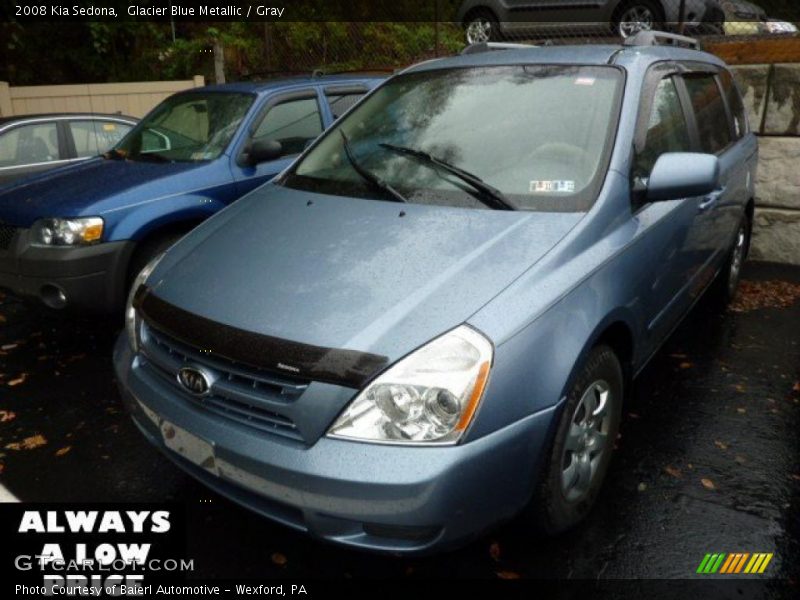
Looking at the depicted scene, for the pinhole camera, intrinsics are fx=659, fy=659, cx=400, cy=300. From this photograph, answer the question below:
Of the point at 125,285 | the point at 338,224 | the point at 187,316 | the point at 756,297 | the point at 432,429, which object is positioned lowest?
→ the point at 756,297

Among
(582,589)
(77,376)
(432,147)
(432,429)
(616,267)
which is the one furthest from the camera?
(77,376)

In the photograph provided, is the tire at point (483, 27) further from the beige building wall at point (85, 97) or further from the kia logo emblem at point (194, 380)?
the kia logo emblem at point (194, 380)

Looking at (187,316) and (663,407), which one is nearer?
(187,316)

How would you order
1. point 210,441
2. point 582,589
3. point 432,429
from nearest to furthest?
point 432,429 < point 210,441 < point 582,589

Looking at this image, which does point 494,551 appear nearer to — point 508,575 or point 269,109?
point 508,575

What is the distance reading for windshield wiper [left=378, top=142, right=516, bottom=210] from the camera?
8.91 ft

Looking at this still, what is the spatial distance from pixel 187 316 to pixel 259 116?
317cm

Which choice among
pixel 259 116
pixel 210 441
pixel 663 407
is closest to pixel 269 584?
pixel 210 441

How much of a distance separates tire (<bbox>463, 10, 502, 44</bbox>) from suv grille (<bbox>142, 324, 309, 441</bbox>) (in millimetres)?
8870

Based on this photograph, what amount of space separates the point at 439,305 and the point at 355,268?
0.40 meters

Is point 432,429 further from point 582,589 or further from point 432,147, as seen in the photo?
point 432,147

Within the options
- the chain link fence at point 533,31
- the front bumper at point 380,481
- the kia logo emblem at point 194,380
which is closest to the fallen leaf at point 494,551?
the front bumper at point 380,481

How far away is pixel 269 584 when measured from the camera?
244cm

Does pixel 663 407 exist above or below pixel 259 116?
below
